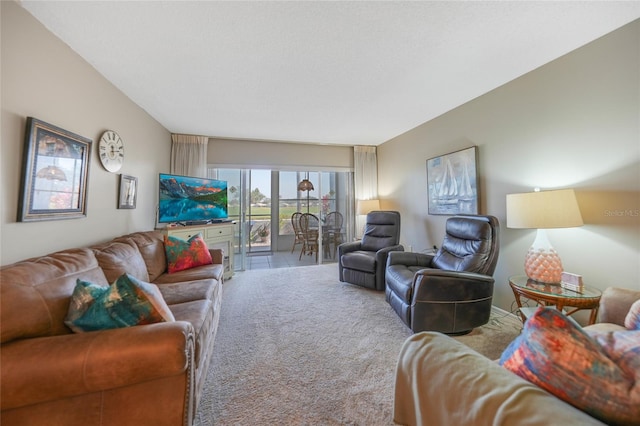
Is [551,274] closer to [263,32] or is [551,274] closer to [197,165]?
[263,32]

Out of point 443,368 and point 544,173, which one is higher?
point 544,173

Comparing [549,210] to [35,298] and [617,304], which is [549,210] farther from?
[35,298]

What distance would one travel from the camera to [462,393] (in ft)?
2.27

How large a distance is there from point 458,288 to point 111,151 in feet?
11.5

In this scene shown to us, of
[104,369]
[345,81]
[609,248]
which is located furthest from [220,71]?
[609,248]

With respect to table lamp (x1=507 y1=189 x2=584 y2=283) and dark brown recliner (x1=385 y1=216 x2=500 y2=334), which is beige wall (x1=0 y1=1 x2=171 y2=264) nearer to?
dark brown recliner (x1=385 y1=216 x2=500 y2=334)

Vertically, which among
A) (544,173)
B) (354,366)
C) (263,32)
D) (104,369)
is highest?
(263,32)

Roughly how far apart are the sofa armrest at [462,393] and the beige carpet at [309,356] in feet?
2.12

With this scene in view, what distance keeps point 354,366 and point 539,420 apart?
1.36 metres

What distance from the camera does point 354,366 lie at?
171 centimetres

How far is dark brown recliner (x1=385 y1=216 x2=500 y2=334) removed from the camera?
6.43 ft

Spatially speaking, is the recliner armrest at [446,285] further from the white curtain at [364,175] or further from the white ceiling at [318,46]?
the white curtain at [364,175]

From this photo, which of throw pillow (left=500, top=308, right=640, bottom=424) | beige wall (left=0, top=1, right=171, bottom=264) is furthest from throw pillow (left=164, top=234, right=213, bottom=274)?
throw pillow (left=500, top=308, right=640, bottom=424)

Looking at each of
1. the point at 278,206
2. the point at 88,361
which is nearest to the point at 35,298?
the point at 88,361
